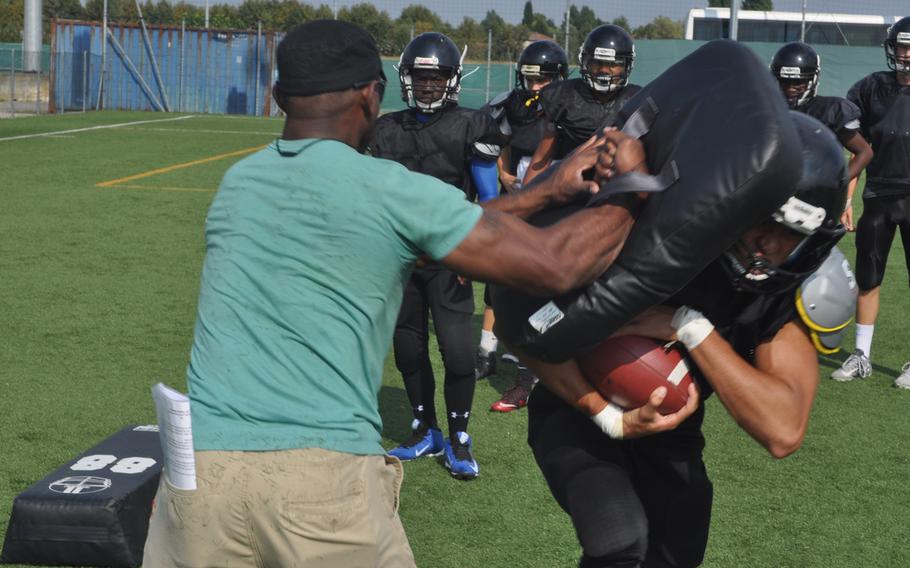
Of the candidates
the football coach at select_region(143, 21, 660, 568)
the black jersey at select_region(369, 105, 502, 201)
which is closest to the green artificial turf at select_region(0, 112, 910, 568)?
the black jersey at select_region(369, 105, 502, 201)

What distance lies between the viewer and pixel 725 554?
4.71 m

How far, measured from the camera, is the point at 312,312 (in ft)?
8.34

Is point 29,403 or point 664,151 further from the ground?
point 664,151

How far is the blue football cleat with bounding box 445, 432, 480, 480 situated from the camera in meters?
5.48

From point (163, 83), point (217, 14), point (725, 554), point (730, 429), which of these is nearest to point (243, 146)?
point (163, 83)

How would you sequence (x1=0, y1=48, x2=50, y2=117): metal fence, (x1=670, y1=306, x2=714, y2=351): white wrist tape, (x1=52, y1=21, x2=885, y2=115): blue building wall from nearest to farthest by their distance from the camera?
(x1=670, y1=306, x2=714, y2=351): white wrist tape, (x1=0, y1=48, x2=50, y2=117): metal fence, (x1=52, y1=21, x2=885, y2=115): blue building wall

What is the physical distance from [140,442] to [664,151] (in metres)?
2.90

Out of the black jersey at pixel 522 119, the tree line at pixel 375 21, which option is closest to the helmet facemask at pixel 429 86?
the black jersey at pixel 522 119

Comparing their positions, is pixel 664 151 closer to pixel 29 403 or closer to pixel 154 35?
pixel 29 403

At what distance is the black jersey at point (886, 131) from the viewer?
7.36 metres

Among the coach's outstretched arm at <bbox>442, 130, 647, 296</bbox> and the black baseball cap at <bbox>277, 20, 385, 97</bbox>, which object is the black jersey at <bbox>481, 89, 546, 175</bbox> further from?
the black baseball cap at <bbox>277, 20, 385, 97</bbox>

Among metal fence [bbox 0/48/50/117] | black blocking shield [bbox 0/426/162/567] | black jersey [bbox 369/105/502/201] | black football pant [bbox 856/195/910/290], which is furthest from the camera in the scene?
metal fence [bbox 0/48/50/117]

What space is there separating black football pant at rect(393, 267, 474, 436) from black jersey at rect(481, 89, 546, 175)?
191cm

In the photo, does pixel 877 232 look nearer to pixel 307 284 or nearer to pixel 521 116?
pixel 521 116
